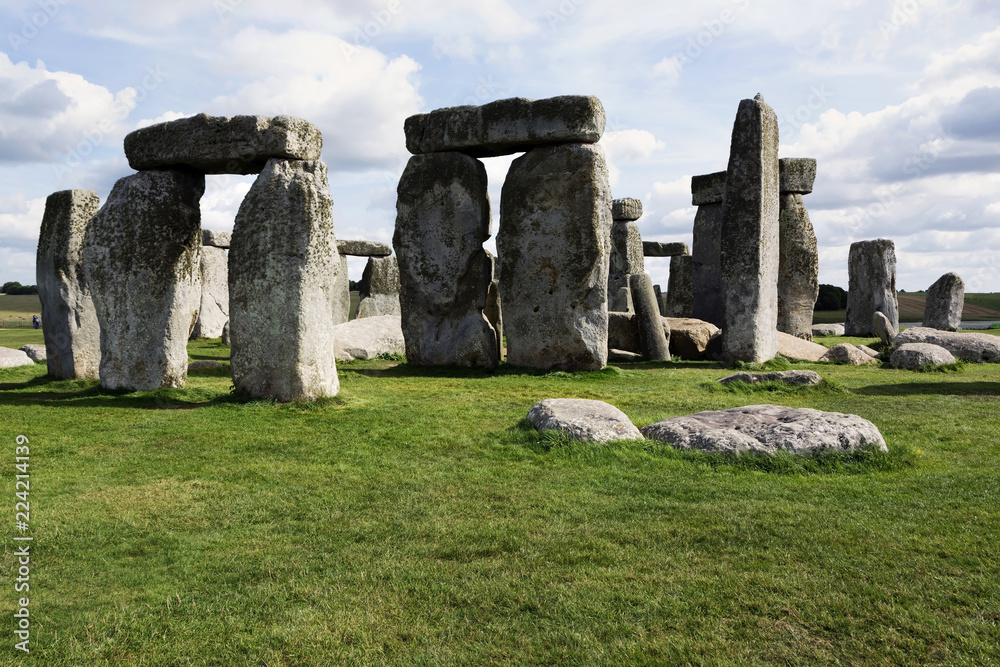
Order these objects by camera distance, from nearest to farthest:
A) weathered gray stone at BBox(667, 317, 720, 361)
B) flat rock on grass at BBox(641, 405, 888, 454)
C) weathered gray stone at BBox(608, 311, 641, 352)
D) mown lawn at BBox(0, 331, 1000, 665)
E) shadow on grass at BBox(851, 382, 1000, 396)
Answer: mown lawn at BBox(0, 331, 1000, 665)
flat rock on grass at BBox(641, 405, 888, 454)
shadow on grass at BBox(851, 382, 1000, 396)
weathered gray stone at BBox(667, 317, 720, 361)
weathered gray stone at BBox(608, 311, 641, 352)

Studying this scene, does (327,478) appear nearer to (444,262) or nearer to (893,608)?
(893,608)

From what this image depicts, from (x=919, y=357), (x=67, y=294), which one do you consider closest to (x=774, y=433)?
(x=919, y=357)

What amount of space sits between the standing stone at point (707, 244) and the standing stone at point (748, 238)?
595 cm

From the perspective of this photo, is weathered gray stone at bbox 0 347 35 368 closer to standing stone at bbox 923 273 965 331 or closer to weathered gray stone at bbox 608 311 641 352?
weathered gray stone at bbox 608 311 641 352

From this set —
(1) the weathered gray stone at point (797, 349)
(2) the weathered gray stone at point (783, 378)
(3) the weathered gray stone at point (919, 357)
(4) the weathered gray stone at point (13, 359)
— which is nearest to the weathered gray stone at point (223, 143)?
(4) the weathered gray stone at point (13, 359)

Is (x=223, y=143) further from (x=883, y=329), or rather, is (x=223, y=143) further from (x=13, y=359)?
(x=883, y=329)

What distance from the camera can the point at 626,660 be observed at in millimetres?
3008

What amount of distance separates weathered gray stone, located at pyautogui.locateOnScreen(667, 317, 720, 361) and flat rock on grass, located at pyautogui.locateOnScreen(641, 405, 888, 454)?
332 inches

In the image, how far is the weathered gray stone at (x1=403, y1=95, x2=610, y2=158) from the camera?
12.1m

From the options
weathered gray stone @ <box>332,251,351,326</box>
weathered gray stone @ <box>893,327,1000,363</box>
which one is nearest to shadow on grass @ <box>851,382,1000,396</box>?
weathered gray stone @ <box>893,327,1000,363</box>

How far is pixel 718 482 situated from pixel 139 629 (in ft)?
12.0

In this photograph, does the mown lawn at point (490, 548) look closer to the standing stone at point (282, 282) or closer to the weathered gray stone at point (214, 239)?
the standing stone at point (282, 282)

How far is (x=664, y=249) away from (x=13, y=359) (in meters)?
19.7

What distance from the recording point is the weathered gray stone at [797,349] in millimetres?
14375
